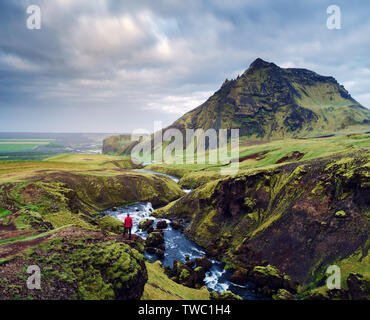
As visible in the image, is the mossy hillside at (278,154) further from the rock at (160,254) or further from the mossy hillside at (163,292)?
the mossy hillside at (163,292)

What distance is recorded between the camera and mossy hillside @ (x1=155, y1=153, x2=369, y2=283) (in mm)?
31953

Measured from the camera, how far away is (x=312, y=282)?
29.5 meters

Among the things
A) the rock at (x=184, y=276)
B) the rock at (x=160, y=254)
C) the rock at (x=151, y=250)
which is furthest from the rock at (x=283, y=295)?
the rock at (x=151, y=250)

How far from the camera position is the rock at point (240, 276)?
34.8 metres

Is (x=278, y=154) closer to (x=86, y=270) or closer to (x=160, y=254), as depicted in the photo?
(x=160, y=254)

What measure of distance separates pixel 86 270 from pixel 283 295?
26578 mm

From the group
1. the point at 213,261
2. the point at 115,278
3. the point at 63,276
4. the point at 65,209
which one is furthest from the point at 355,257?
the point at 65,209

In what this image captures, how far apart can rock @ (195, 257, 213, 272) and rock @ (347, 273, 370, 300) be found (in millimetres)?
21066

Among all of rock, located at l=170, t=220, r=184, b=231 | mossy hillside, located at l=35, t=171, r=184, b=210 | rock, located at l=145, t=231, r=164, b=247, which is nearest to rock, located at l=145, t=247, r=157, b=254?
rock, located at l=145, t=231, r=164, b=247

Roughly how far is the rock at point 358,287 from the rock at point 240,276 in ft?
48.2

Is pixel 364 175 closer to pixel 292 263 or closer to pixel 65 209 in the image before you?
pixel 292 263

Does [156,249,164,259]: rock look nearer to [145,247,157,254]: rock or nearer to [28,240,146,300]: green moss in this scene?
[145,247,157,254]: rock
